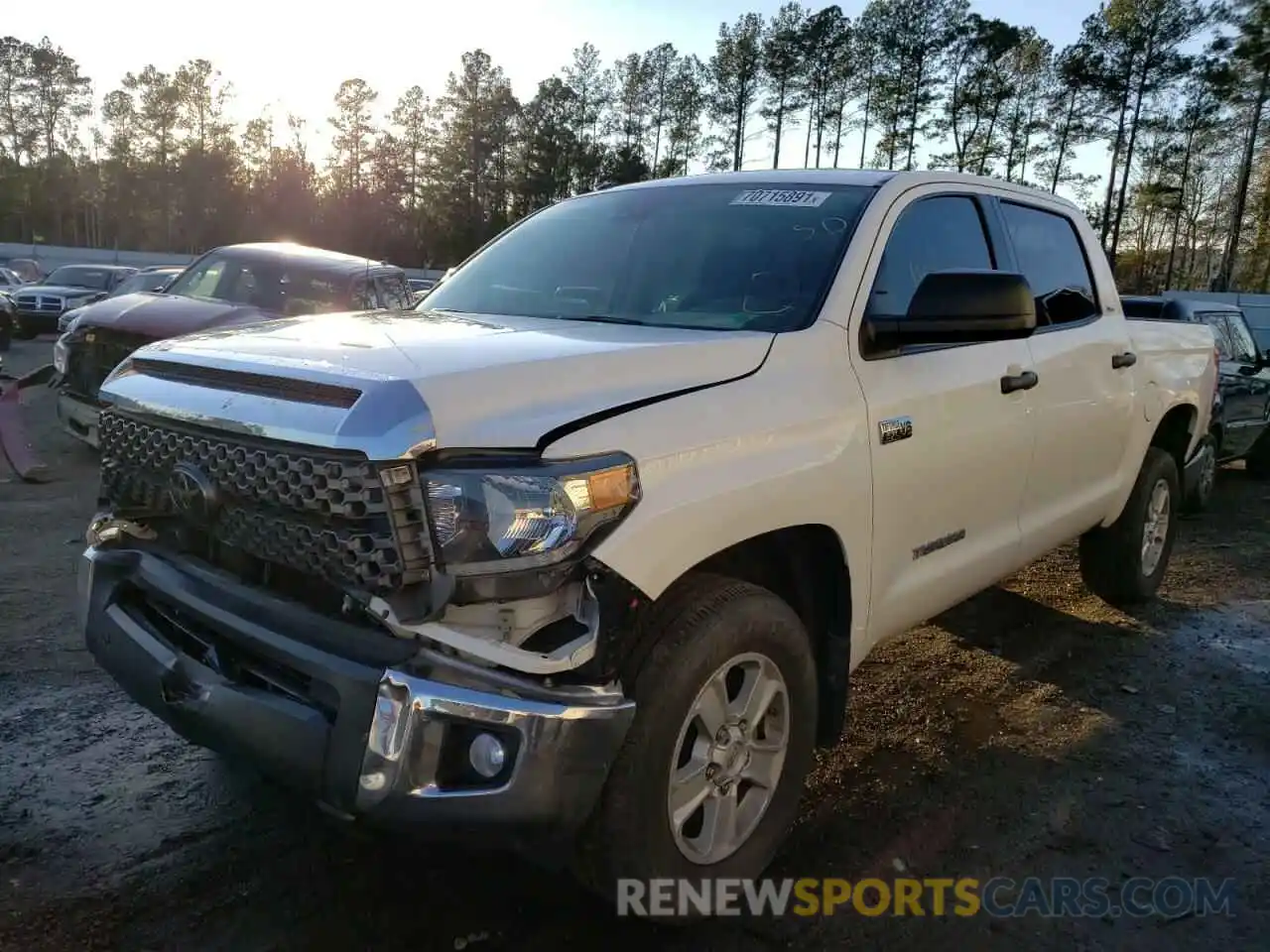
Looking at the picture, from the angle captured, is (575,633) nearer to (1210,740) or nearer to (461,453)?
(461,453)

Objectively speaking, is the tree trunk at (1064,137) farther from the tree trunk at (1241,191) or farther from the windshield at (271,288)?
the windshield at (271,288)

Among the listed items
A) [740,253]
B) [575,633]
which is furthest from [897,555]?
[575,633]

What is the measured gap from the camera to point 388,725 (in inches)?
80.1

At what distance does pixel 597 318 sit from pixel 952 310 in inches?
42.3

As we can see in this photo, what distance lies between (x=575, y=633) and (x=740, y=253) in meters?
1.62

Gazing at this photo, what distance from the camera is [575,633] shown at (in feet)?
7.06

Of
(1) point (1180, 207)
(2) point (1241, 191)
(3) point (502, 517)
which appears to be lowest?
(3) point (502, 517)

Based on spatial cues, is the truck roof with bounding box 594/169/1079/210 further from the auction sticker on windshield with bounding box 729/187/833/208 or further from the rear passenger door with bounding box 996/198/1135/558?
the rear passenger door with bounding box 996/198/1135/558

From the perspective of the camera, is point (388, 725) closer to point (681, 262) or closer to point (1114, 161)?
point (681, 262)

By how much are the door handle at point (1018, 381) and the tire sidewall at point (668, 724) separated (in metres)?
1.43

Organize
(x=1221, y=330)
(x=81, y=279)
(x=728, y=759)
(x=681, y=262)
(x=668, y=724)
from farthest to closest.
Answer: (x=81, y=279), (x=1221, y=330), (x=681, y=262), (x=728, y=759), (x=668, y=724)

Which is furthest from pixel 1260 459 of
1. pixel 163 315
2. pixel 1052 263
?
pixel 163 315

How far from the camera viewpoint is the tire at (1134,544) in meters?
5.14

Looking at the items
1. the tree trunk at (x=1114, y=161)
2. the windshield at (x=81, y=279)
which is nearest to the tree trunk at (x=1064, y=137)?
the tree trunk at (x=1114, y=161)
